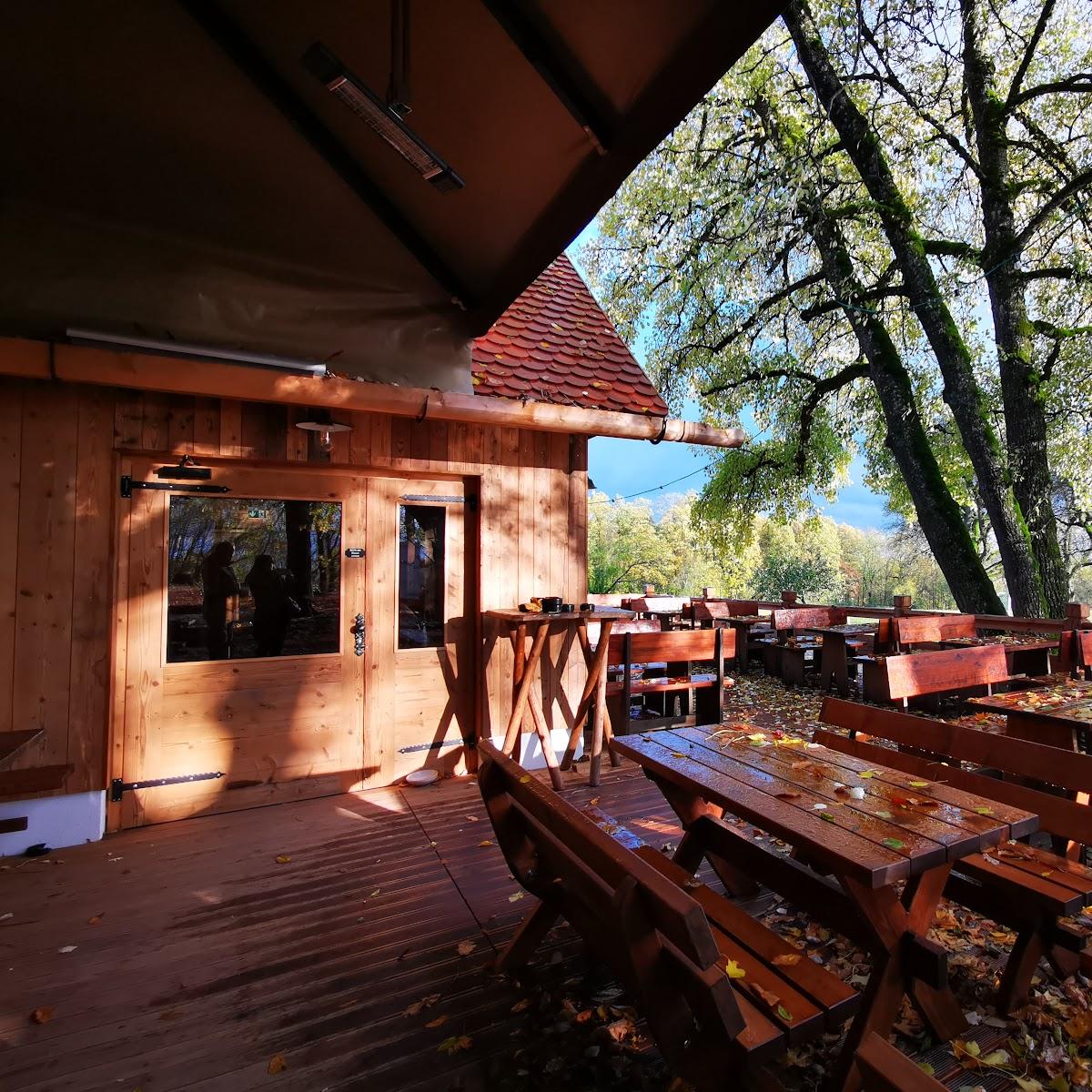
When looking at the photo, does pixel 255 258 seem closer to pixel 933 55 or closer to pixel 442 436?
pixel 442 436

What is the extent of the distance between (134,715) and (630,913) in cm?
381

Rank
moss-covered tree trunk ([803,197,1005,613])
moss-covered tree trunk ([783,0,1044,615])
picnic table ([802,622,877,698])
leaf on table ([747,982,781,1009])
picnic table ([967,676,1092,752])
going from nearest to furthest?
leaf on table ([747,982,781,1009]), picnic table ([967,676,1092,752]), picnic table ([802,622,877,698]), moss-covered tree trunk ([783,0,1044,615]), moss-covered tree trunk ([803,197,1005,613])

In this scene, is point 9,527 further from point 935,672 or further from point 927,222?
point 927,222

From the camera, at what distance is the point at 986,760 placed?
2883 millimetres

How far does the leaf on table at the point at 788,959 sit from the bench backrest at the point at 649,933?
1.16 feet

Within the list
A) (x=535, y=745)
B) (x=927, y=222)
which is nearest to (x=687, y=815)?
(x=535, y=745)

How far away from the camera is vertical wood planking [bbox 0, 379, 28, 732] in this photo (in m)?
3.72

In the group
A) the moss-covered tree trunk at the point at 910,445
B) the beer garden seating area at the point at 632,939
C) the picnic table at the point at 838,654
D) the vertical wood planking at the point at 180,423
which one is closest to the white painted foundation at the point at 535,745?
the beer garden seating area at the point at 632,939

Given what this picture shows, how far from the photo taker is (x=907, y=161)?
10.5 m

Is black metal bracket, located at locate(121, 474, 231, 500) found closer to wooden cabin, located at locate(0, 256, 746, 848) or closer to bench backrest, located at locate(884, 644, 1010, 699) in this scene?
wooden cabin, located at locate(0, 256, 746, 848)

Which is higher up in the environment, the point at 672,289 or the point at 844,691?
the point at 672,289

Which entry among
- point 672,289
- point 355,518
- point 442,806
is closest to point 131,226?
point 355,518

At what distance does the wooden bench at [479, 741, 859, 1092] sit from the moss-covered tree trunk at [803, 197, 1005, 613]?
30.7ft

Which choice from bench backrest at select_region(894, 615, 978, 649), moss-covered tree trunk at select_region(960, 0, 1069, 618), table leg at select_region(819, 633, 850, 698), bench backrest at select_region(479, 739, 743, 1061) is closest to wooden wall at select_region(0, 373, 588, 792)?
bench backrest at select_region(479, 739, 743, 1061)
